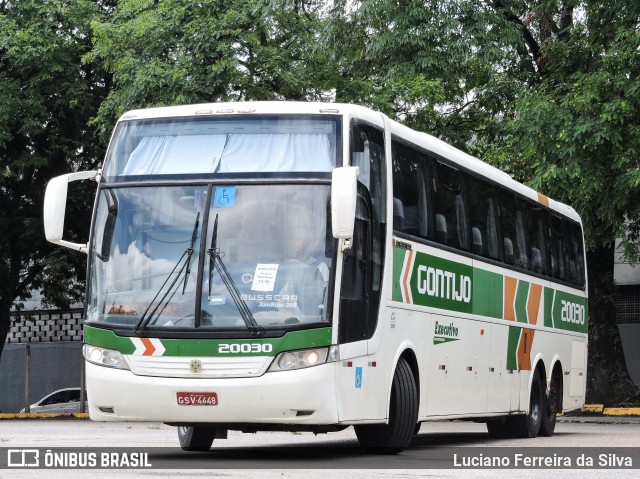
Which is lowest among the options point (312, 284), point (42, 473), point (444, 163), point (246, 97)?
point (42, 473)

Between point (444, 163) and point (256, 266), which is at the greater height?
point (444, 163)

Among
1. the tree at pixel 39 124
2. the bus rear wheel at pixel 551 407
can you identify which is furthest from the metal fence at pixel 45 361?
the bus rear wheel at pixel 551 407

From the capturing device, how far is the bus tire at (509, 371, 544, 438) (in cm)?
1967

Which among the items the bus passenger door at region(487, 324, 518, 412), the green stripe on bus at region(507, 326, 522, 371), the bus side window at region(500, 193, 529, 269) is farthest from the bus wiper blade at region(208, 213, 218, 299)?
the green stripe on bus at region(507, 326, 522, 371)

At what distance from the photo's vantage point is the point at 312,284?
12750 millimetres

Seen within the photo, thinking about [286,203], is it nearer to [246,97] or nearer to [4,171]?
[246,97]

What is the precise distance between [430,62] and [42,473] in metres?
17.5

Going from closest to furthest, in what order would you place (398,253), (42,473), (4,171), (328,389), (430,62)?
(42,473)
(328,389)
(398,253)
(430,62)
(4,171)

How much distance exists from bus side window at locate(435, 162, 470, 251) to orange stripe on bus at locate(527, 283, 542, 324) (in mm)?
3198

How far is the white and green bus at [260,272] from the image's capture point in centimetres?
1258

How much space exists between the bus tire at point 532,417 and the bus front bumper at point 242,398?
7533mm

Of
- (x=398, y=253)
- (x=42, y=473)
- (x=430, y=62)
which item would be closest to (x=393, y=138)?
(x=398, y=253)

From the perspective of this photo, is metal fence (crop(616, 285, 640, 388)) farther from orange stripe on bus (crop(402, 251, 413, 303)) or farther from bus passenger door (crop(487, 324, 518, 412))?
orange stripe on bus (crop(402, 251, 413, 303))

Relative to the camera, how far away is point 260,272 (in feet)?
41.7
